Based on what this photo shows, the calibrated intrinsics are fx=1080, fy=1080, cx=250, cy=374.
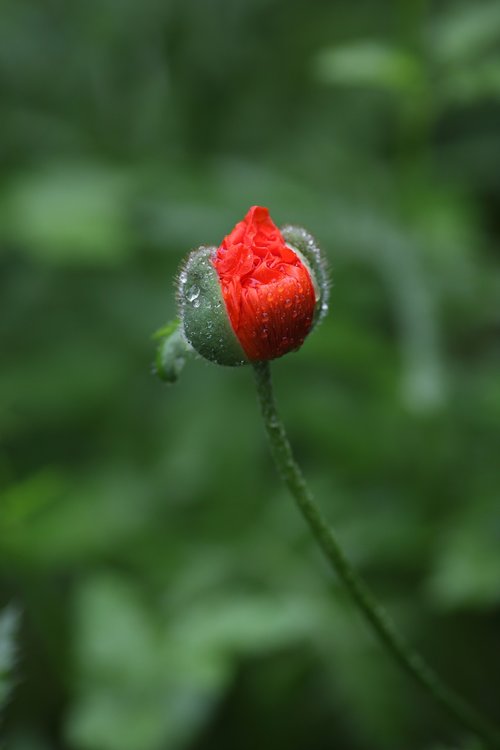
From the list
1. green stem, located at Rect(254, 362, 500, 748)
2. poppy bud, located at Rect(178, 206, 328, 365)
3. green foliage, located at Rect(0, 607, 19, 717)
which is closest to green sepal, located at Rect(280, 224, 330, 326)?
poppy bud, located at Rect(178, 206, 328, 365)

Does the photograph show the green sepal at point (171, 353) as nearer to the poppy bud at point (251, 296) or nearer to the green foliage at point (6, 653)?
the poppy bud at point (251, 296)

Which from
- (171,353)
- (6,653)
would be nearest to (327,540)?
(171,353)

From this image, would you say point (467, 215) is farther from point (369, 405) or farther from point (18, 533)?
point (18, 533)

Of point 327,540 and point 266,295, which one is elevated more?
point 266,295

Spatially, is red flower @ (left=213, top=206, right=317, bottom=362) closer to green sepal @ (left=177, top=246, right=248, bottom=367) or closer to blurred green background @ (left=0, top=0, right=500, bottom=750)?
green sepal @ (left=177, top=246, right=248, bottom=367)

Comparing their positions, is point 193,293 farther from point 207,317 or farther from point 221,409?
point 221,409

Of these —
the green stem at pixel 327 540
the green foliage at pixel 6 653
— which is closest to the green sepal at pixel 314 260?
the green stem at pixel 327 540
